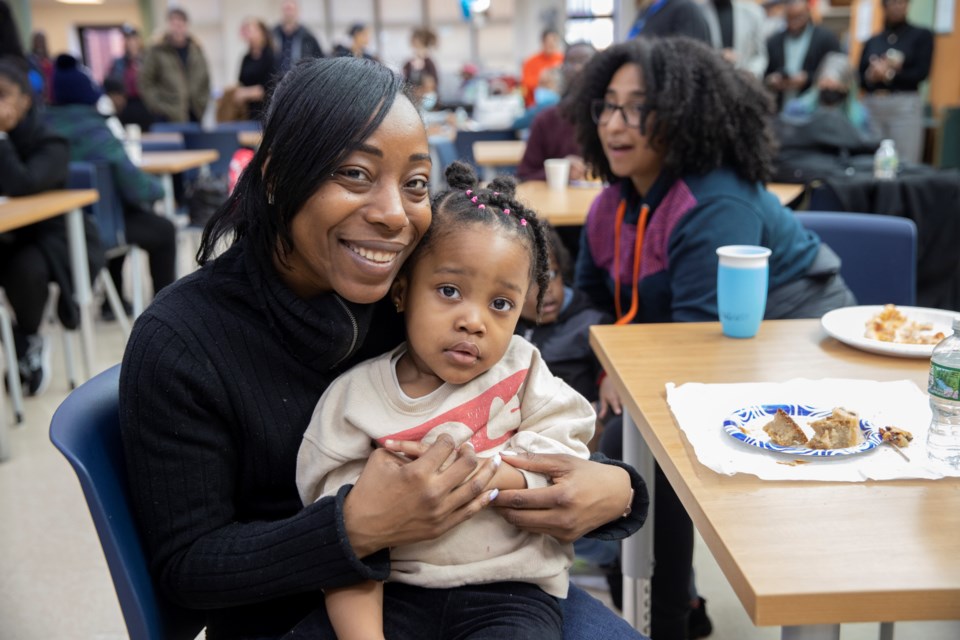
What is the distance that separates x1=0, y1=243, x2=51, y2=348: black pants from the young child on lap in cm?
290

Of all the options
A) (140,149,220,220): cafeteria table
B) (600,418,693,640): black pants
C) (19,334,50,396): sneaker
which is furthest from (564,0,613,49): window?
(600,418,693,640): black pants

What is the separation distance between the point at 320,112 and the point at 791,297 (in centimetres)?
133

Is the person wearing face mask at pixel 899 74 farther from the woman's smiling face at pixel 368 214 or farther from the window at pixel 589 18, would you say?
the window at pixel 589 18

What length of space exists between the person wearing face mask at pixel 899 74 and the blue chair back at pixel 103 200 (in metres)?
5.84

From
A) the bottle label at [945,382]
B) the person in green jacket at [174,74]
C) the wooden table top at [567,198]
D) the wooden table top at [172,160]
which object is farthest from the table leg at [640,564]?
the person in green jacket at [174,74]

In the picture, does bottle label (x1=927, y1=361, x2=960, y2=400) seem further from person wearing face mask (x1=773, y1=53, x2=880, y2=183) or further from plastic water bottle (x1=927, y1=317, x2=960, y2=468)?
person wearing face mask (x1=773, y1=53, x2=880, y2=183)

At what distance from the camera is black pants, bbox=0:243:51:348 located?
357 cm

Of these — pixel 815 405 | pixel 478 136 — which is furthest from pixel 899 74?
pixel 815 405

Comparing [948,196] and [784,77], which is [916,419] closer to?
[948,196]

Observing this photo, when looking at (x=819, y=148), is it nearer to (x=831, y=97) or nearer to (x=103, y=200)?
(x=831, y=97)

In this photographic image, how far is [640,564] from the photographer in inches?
Result: 66.3

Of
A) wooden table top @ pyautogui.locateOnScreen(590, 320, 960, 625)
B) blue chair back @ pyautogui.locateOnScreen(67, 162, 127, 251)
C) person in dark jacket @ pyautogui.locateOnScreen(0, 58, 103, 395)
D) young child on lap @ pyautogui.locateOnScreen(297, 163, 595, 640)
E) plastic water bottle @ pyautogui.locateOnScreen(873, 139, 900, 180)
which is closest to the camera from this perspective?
wooden table top @ pyautogui.locateOnScreen(590, 320, 960, 625)

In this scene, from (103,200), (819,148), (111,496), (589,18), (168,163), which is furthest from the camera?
(589,18)

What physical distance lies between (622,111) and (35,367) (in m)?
2.93
